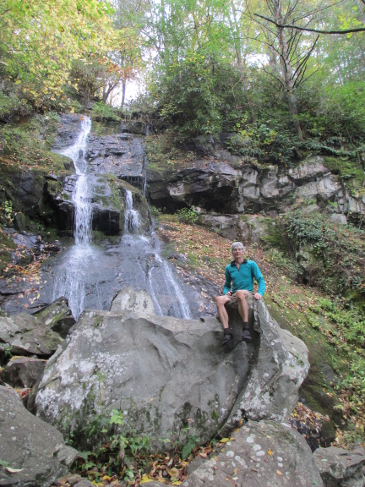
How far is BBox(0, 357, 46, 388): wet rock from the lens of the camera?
3.71m

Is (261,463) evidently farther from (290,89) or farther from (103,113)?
(103,113)

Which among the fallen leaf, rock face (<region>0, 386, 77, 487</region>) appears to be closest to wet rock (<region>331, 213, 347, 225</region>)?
rock face (<region>0, 386, 77, 487</region>)

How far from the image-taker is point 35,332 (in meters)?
4.79

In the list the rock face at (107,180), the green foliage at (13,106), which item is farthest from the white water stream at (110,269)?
the green foliage at (13,106)

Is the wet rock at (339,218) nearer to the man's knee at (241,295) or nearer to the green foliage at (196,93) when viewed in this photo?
the green foliage at (196,93)

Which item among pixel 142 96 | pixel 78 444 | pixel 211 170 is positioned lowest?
pixel 78 444

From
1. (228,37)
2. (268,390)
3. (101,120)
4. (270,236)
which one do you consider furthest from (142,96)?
(268,390)

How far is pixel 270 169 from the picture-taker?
537 inches

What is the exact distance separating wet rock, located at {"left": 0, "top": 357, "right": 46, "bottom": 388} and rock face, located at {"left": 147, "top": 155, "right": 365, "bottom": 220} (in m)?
9.88

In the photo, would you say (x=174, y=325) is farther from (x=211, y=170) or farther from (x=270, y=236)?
(x=211, y=170)

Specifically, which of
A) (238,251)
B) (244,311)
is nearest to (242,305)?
(244,311)

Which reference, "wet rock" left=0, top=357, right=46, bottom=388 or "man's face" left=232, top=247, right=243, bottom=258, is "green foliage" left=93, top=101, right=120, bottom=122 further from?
"wet rock" left=0, top=357, right=46, bottom=388

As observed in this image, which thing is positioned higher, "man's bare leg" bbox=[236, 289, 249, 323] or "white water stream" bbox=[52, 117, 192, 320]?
"man's bare leg" bbox=[236, 289, 249, 323]

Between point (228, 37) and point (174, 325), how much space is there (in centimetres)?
1706
